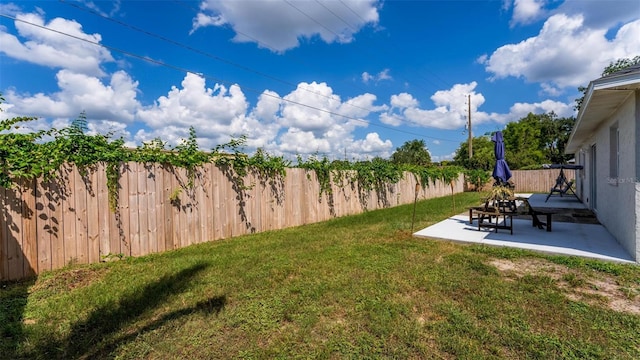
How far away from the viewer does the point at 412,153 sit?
3934 cm

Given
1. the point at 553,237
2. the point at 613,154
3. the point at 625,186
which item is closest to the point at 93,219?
the point at 553,237

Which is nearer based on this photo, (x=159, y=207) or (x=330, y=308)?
(x=330, y=308)

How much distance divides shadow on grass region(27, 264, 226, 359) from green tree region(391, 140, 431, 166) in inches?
1301

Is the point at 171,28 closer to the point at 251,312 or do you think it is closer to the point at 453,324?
the point at 251,312

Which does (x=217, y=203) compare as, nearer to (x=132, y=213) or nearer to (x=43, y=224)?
(x=132, y=213)

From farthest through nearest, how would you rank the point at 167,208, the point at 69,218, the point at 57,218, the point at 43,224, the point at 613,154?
1. the point at 613,154
2. the point at 167,208
3. the point at 69,218
4. the point at 57,218
5. the point at 43,224

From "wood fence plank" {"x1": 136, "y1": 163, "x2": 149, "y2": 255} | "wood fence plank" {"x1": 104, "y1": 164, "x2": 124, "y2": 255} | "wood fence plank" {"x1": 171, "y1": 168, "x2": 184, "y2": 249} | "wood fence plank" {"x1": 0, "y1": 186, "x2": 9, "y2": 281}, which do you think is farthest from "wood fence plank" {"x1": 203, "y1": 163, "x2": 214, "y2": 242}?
"wood fence plank" {"x1": 0, "y1": 186, "x2": 9, "y2": 281}

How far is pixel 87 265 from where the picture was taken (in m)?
4.15

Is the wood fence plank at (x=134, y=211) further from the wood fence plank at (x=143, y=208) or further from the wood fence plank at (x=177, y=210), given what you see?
the wood fence plank at (x=177, y=210)

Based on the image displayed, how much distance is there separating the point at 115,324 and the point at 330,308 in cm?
193

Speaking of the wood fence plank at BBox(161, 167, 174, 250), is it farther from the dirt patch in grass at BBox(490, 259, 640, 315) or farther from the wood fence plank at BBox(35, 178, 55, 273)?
the dirt patch in grass at BBox(490, 259, 640, 315)

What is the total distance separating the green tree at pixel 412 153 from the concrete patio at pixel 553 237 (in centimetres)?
2778

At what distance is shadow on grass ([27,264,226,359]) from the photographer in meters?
2.21

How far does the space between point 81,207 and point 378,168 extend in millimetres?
8706
